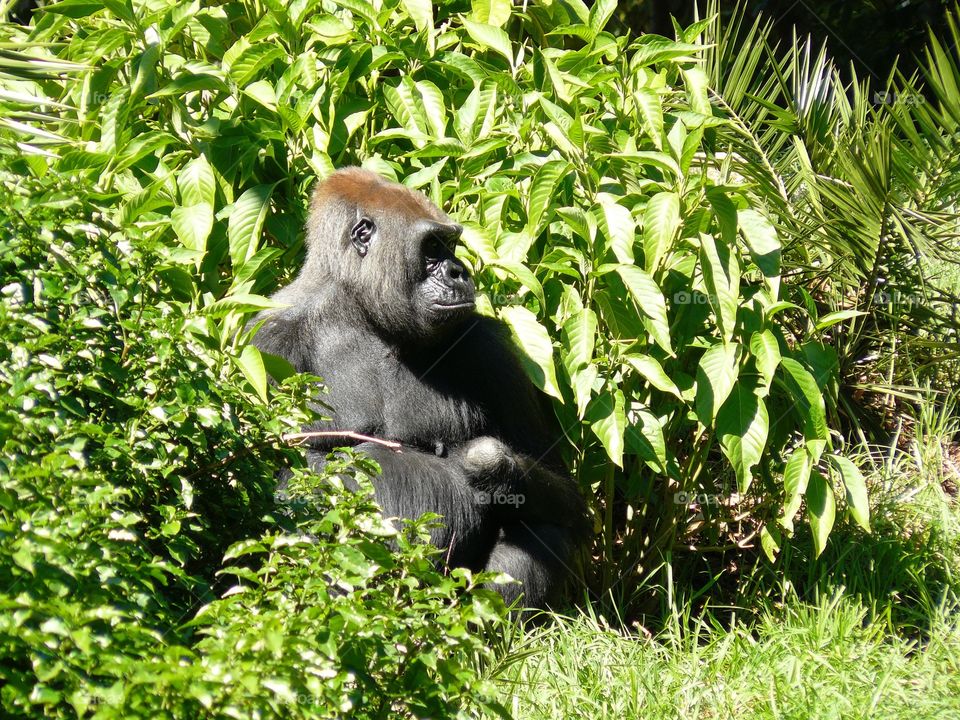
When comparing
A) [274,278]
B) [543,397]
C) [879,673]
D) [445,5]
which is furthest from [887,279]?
[274,278]

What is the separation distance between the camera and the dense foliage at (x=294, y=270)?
7.48ft

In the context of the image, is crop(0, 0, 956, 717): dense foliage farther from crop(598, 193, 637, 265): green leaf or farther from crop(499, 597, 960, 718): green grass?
crop(499, 597, 960, 718): green grass

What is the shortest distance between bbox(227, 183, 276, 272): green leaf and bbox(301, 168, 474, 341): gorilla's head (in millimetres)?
280

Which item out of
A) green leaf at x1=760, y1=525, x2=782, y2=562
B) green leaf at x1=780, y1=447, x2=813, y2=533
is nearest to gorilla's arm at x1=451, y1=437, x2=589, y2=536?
green leaf at x1=760, y1=525, x2=782, y2=562

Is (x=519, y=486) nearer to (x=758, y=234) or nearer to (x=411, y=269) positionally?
(x=411, y=269)

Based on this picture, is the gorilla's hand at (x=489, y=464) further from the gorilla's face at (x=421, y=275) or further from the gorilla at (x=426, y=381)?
the gorilla's face at (x=421, y=275)

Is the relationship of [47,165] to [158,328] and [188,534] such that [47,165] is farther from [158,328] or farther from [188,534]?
[188,534]

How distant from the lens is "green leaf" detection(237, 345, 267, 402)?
10.1ft

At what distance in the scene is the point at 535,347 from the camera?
4.01 meters

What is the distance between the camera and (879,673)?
388cm

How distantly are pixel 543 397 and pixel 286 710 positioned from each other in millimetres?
2896

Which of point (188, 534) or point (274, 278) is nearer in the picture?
point (188, 534)

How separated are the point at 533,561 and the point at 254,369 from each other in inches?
74.8

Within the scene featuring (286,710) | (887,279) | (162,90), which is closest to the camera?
(286,710)
